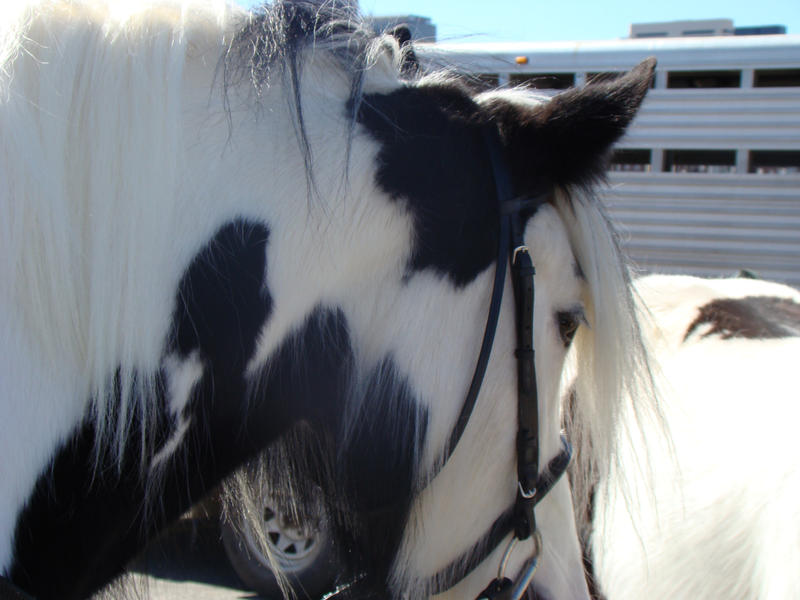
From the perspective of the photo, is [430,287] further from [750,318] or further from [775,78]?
[775,78]

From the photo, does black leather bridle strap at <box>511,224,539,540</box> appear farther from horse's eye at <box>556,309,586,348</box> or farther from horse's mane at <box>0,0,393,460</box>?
horse's mane at <box>0,0,393,460</box>

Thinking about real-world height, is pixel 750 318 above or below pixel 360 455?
below

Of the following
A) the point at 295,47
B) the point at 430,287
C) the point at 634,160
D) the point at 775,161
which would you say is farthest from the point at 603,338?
the point at 775,161

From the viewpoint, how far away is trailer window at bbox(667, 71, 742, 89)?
5.11m

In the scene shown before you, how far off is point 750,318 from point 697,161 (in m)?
3.80

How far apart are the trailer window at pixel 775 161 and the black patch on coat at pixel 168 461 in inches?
216

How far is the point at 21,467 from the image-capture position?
0.73 meters

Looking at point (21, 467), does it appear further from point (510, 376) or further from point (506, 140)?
point (506, 140)

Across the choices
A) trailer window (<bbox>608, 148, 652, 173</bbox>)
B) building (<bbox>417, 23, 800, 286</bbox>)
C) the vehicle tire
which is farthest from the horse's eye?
trailer window (<bbox>608, 148, 652, 173</bbox>)

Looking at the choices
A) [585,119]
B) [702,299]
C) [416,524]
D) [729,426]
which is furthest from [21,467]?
[702,299]

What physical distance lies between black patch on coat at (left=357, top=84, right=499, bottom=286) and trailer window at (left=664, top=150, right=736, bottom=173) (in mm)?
5019

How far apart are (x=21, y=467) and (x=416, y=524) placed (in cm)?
60

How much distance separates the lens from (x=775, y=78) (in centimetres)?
504

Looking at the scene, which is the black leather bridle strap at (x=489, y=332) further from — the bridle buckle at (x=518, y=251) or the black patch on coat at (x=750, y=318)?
the black patch on coat at (x=750, y=318)
